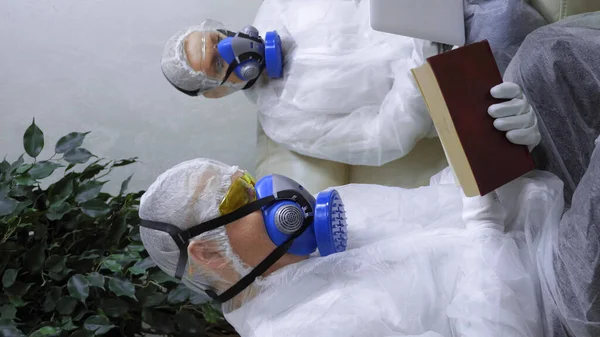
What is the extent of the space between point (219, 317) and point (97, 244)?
43 centimetres

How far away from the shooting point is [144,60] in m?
2.54

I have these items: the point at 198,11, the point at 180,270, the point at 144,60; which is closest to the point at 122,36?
the point at 144,60

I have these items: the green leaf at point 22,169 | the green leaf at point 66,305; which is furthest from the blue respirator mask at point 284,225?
the green leaf at point 22,169

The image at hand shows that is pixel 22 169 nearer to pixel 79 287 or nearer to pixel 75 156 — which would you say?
pixel 75 156

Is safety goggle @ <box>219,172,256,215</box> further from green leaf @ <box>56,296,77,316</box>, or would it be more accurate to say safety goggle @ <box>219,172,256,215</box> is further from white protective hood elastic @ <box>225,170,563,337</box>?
green leaf @ <box>56,296,77,316</box>

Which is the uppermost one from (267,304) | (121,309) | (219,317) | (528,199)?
(528,199)

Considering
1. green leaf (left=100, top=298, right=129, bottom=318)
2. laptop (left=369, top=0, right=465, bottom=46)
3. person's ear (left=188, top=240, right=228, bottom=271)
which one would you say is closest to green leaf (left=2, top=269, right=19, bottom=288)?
green leaf (left=100, top=298, right=129, bottom=318)

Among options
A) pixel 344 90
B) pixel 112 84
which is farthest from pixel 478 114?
pixel 112 84

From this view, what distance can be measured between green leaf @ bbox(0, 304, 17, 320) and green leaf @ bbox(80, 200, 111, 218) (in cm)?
32

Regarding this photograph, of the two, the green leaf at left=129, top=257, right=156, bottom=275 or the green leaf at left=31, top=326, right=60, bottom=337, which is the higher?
the green leaf at left=129, top=257, right=156, bottom=275

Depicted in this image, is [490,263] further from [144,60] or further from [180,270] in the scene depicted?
[144,60]

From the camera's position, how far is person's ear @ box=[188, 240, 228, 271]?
1.25 m

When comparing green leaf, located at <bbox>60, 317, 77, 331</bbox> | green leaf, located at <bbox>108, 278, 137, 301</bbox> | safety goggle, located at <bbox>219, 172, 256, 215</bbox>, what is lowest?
green leaf, located at <bbox>60, 317, 77, 331</bbox>

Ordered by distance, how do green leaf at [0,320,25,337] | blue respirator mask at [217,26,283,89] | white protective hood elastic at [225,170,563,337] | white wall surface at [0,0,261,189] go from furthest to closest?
1. white wall surface at [0,0,261,189]
2. blue respirator mask at [217,26,283,89]
3. green leaf at [0,320,25,337]
4. white protective hood elastic at [225,170,563,337]
